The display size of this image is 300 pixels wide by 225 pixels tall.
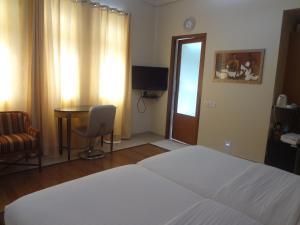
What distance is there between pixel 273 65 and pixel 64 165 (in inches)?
136

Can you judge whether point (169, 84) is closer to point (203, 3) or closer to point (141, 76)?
point (141, 76)

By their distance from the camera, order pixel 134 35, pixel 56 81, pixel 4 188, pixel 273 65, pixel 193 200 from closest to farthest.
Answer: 1. pixel 193 200
2. pixel 4 188
3. pixel 273 65
4. pixel 56 81
5. pixel 134 35

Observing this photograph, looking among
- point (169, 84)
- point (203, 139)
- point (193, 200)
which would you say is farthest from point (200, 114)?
point (193, 200)

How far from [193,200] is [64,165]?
2.56 metres

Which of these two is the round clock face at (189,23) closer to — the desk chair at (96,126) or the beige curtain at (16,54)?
the desk chair at (96,126)

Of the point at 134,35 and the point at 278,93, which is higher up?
the point at 134,35

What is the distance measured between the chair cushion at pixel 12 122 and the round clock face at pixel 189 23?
10.8ft

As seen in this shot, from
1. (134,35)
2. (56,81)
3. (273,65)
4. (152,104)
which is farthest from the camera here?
(152,104)

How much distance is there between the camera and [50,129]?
11.8 feet

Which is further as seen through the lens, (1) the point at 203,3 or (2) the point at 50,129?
(1) the point at 203,3

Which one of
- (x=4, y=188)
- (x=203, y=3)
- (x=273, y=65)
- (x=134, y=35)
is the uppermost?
(x=203, y=3)

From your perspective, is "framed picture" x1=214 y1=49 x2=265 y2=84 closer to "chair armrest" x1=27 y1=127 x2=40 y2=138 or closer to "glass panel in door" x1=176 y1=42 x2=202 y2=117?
"glass panel in door" x1=176 y1=42 x2=202 y2=117

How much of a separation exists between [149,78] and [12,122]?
2688mm

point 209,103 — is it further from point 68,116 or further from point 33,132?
point 33,132
